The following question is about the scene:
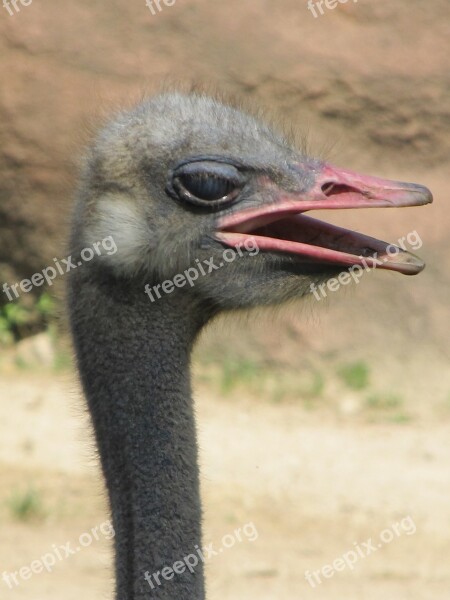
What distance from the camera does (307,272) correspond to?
3084mm

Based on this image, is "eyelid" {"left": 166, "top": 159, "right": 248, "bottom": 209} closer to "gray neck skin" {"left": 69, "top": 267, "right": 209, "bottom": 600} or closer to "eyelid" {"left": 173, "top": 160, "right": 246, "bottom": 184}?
"eyelid" {"left": 173, "top": 160, "right": 246, "bottom": 184}

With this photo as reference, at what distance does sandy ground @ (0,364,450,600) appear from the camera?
5.65m

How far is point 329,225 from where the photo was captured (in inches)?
122

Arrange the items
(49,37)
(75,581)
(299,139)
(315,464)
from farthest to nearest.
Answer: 1. (49,37)
2. (315,464)
3. (75,581)
4. (299,139)

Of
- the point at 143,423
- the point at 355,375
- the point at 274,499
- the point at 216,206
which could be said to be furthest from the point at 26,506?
the point at 216,206

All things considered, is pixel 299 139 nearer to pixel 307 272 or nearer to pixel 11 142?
pixel 307 272

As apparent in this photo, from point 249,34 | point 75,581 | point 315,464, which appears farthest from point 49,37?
point 75,581

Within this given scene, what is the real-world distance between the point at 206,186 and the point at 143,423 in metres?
0.52

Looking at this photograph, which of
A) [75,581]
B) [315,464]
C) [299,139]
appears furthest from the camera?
[315,464]

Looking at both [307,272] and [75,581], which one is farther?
[75,581]

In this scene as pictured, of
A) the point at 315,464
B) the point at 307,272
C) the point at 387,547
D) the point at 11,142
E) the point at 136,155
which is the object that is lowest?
the point at 307,272

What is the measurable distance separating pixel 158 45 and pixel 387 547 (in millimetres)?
3201

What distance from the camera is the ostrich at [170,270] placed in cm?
303

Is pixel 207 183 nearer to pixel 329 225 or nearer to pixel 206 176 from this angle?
pixel 206 176
